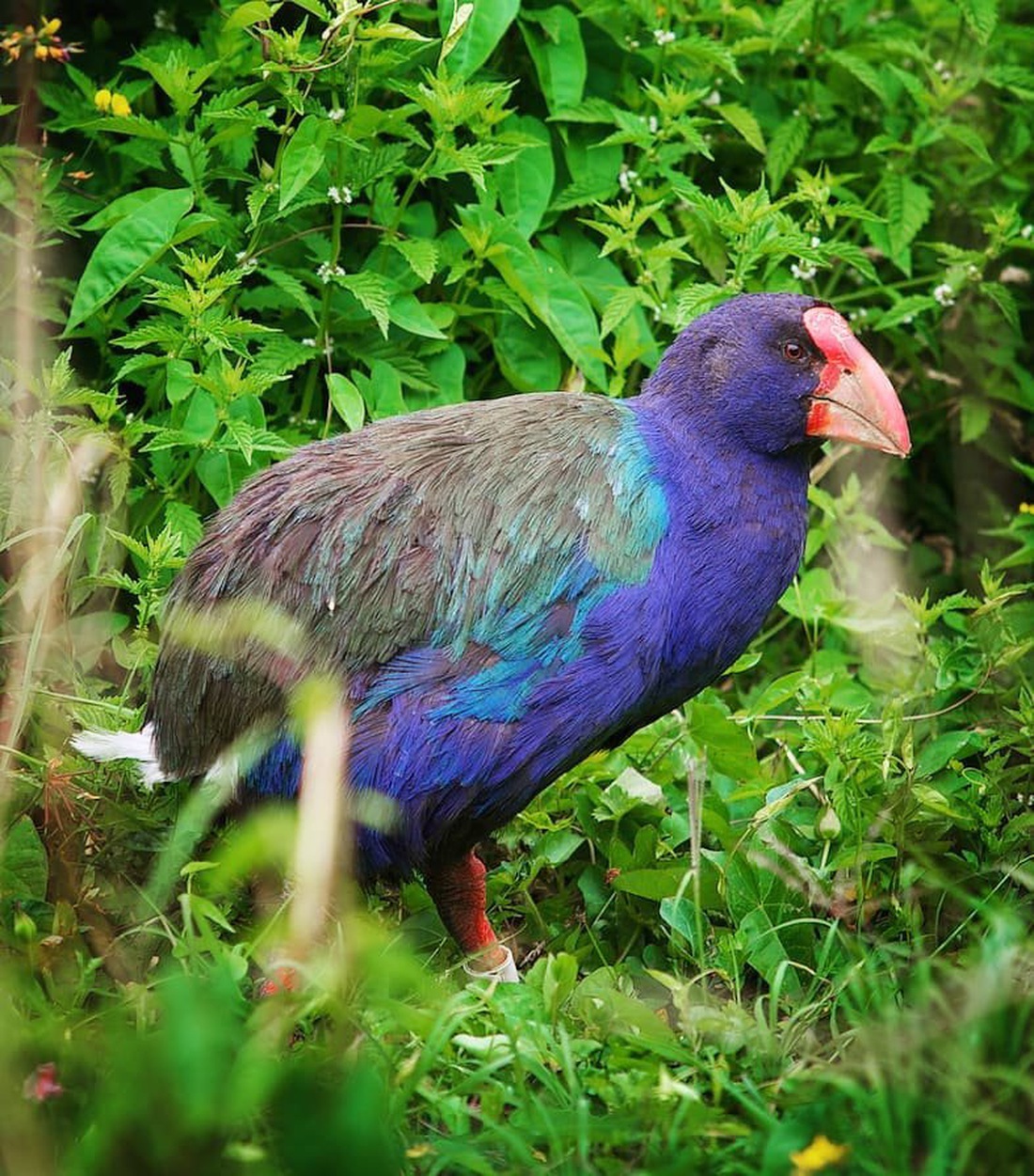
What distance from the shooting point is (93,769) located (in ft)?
9.68

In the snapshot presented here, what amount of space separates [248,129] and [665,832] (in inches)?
56.2

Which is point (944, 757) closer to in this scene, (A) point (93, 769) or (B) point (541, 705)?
(B) point (541, 705)

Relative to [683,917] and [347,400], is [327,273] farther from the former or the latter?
[683,917]

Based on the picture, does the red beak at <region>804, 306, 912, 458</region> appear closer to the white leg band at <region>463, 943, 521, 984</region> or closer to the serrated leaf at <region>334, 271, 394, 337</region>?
the serrated leaf at <region>334, 271, 394, 337</region>

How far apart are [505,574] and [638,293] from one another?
1.05 meters

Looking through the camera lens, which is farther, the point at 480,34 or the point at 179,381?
the point at 480,34

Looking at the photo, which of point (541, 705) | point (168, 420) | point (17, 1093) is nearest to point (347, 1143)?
point (17, 1093)

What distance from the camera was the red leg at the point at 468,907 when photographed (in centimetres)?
276

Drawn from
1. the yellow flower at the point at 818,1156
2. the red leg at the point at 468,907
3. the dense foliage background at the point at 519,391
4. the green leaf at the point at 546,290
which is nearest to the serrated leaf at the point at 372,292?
the dense foliage background at the point at 519,391

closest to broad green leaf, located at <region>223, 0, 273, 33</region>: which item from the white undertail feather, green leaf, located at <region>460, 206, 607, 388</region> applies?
green leaf, located at <region>460, 206, 607, 388</region>

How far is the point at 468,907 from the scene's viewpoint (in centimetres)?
279

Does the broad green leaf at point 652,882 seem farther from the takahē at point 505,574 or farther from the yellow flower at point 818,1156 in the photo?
the yellow flower at point 818,1156

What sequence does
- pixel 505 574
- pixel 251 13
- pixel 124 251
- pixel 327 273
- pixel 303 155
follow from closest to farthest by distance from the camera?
pixel 505 574 → pixel 251 13 → pixel 303 155 → pixel 124 251 → pixel 327 273

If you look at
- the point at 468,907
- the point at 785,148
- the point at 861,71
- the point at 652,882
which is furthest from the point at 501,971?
the point at 861,71
